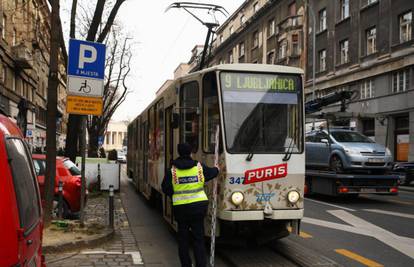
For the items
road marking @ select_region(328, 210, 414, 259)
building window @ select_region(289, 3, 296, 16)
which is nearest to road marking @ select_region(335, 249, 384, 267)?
road marking @ select_region(328, 210, 414, 259)

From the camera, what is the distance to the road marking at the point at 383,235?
7.83m

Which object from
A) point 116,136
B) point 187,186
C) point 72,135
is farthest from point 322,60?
point 116,136

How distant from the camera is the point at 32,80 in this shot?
40156mm

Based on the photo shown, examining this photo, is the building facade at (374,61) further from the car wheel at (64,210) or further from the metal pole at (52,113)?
the metal pole at (52,113)

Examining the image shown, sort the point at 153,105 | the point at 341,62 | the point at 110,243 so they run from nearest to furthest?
the point at 110,243 → the point at 153,105 → the point at 341,62

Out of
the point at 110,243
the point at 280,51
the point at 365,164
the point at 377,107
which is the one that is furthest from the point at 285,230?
Answer: the point at 280,51

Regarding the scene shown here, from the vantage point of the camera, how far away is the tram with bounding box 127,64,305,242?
7.01 metres

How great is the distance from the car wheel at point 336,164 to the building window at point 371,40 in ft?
53.0

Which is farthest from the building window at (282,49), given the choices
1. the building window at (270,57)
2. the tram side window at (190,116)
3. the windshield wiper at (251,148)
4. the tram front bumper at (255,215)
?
the tram front bumper at (255,215)

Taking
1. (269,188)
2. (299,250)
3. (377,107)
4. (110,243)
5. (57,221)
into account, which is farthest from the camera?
(377,107)

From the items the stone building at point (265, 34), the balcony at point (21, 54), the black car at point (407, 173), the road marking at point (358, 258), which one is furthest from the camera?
the stone building at point (265, 34)

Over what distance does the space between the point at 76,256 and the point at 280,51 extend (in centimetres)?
3711

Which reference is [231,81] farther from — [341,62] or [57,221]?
[341,62]

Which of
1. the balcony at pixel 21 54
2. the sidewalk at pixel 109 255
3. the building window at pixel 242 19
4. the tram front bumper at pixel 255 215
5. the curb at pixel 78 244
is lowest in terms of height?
the sidewalk at pixel 109 255
